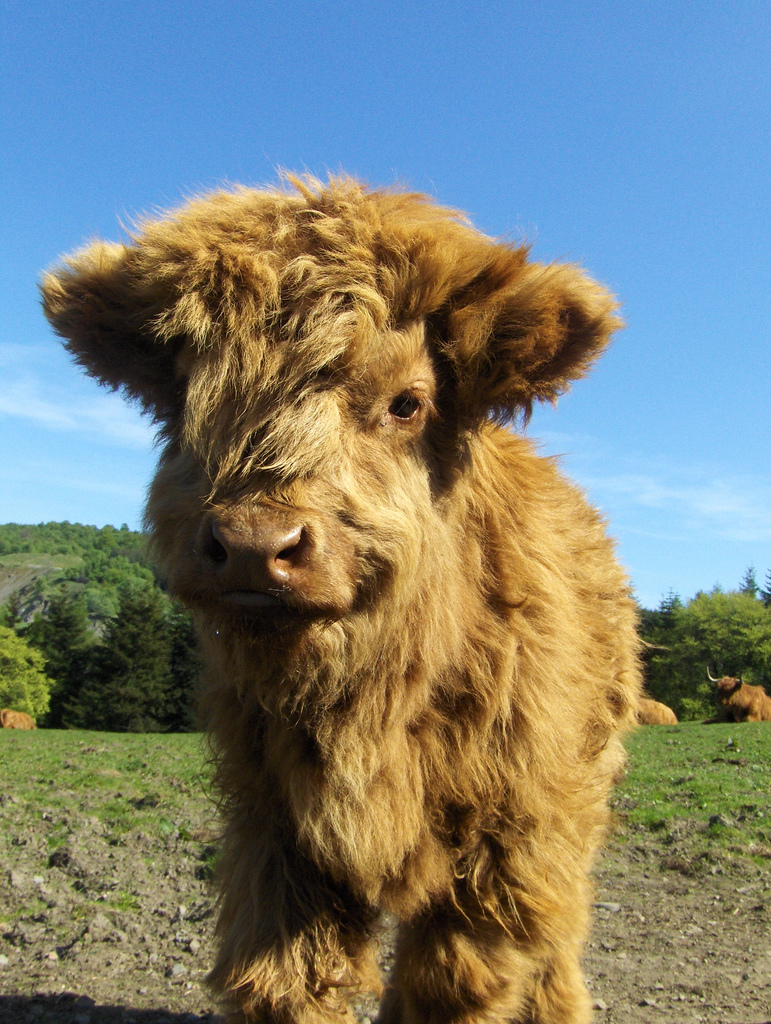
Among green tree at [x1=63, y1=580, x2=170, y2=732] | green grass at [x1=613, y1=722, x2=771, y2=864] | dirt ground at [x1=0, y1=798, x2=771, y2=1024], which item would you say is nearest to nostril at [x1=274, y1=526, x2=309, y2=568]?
dirt ground at [x1=0, y1=798, x2=771, y2=1024]

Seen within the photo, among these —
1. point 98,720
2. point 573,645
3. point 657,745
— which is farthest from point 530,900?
point 98,720

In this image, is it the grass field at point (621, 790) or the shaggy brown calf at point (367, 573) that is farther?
the grass field at point (621, 790)

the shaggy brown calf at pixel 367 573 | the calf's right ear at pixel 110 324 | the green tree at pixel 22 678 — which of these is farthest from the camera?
the green tree at pixel 22 678

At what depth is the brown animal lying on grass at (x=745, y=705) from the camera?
27.9 m

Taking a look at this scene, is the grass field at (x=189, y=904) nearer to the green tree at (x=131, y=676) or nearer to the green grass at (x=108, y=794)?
the green grass at (x=108, y=794)

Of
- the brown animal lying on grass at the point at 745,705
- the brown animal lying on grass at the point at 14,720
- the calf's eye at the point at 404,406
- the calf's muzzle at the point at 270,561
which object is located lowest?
the brown animal lying on grass at the point at 14,720

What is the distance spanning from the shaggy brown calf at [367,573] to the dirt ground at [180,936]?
0.90 metres

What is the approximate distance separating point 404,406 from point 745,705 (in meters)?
28.9

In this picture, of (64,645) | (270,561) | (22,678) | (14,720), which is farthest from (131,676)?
(270,561)

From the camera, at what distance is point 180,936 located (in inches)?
171

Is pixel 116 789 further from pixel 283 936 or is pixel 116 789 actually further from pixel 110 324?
pixel 110 324

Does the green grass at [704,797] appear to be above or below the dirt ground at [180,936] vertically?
above

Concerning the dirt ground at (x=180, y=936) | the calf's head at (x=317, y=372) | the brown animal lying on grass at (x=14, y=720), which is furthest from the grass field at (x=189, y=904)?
the brown animal lying on grass at (x=14, y=720)

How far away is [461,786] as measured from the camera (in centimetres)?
262
